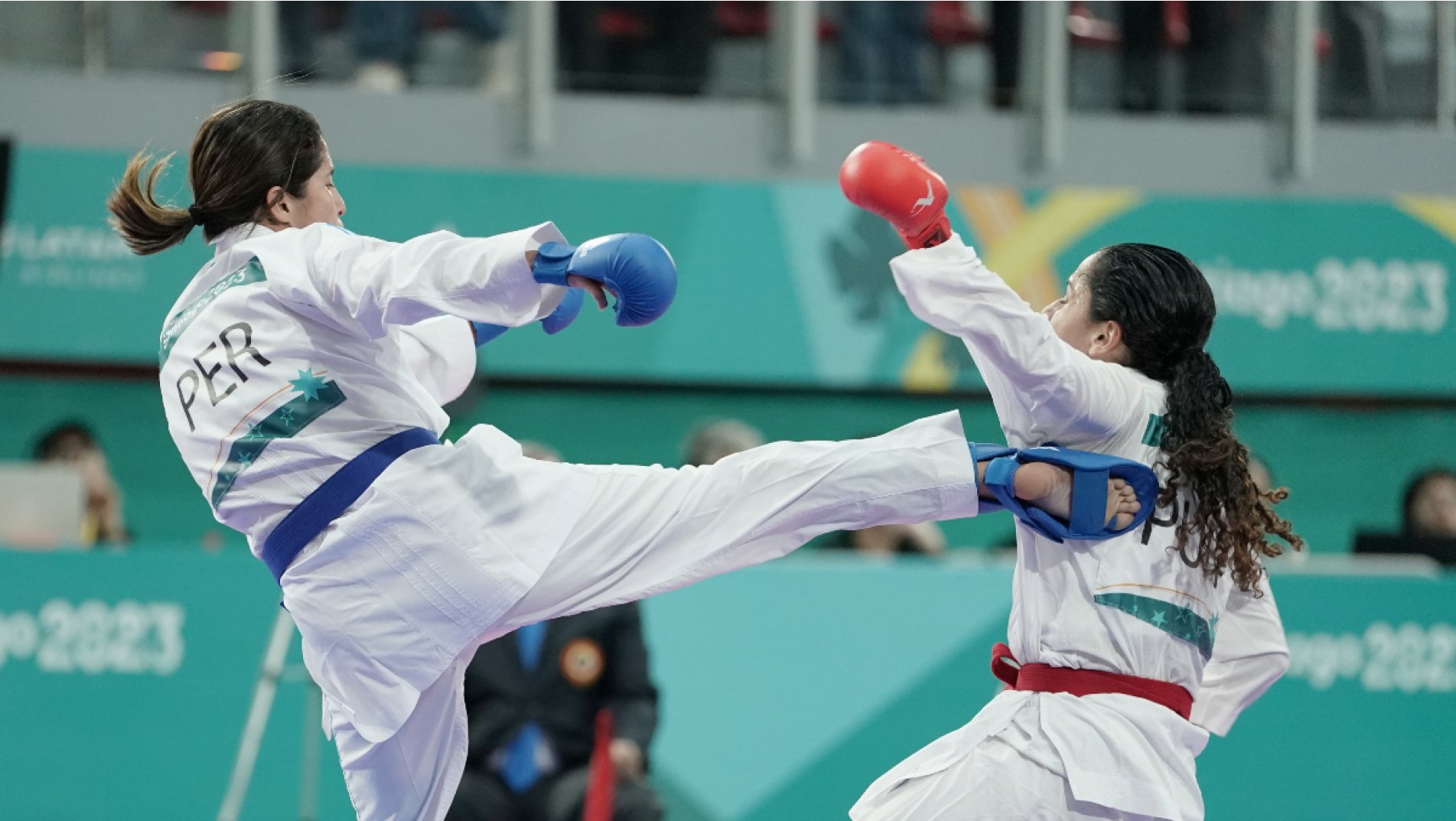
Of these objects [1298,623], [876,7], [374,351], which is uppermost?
[876,7]

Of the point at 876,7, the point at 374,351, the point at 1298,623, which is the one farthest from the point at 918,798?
the point at 876,7

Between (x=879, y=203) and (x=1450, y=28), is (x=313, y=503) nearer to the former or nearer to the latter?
(x=879, y=203)

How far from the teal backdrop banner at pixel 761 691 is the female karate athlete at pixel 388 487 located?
2601mm

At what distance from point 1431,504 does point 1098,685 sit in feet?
16.3

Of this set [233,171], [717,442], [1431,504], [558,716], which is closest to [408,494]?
[233,171]

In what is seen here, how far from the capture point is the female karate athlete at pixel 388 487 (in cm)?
305

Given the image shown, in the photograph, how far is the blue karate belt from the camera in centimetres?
307

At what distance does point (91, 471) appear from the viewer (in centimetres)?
745

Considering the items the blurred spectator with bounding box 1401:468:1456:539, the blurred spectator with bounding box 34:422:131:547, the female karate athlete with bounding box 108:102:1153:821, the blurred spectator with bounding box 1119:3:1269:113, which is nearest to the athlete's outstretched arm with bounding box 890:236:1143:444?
the female karate athlete with bounding box 108:102:1153:821

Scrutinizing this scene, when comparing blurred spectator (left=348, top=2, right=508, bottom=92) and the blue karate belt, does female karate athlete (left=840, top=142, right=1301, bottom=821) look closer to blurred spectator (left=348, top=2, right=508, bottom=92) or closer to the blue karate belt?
the blue karate belt

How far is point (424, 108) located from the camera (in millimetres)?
8828

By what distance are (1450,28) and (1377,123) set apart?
0.66 meters

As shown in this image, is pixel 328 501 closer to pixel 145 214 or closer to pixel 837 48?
pixel 145 214

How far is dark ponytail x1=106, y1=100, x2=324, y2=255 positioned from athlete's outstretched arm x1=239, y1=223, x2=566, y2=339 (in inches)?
12.6
